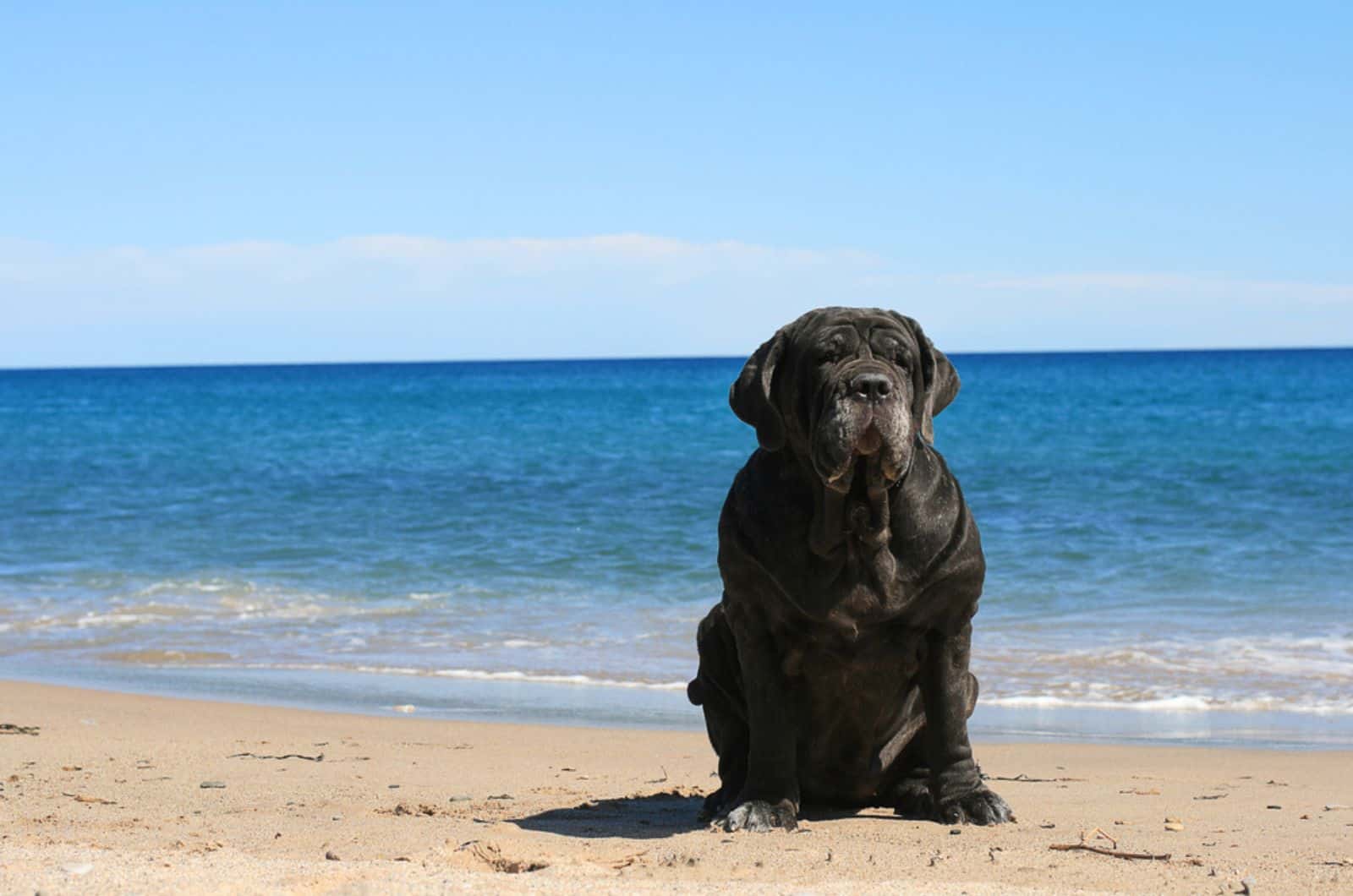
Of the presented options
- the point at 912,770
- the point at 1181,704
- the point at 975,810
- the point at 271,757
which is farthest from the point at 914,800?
the point at 1181,704

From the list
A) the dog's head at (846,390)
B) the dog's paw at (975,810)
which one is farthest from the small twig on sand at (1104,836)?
the dog's head at (846,390)

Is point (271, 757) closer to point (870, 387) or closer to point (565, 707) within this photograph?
point (565, 707)

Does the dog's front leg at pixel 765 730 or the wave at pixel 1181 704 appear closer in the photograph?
the dog's front leg at pixel 765 730

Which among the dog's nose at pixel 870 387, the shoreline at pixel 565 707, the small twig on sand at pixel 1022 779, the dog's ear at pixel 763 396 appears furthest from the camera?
the shoreline at pixel 565 707

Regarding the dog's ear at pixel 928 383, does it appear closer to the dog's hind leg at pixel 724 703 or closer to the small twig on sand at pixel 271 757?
the dog's hind leg at pixel 724 703

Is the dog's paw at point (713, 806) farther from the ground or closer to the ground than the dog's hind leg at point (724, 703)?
closer to the ground

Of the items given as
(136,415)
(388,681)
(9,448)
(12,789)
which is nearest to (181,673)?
(388,681)

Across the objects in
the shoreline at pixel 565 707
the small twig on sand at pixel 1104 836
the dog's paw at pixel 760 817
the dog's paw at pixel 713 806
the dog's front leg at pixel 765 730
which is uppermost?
the dog's front leg at pixel 765 730

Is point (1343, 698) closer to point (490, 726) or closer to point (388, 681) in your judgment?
point (490, 726)

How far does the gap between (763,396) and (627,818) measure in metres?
1.57

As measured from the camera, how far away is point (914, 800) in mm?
5148

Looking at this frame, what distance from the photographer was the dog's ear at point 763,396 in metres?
4.72

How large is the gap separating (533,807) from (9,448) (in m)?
31.4

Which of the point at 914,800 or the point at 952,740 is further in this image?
the point at 914,800
